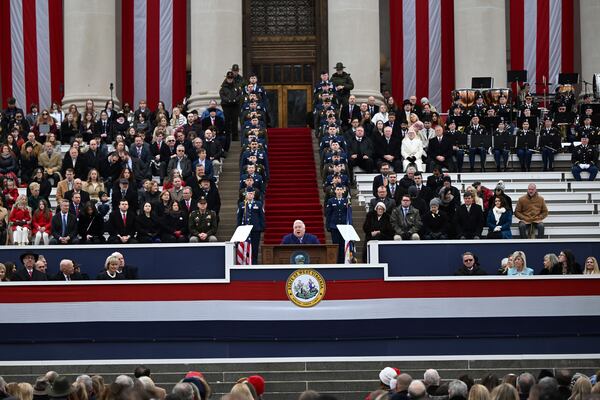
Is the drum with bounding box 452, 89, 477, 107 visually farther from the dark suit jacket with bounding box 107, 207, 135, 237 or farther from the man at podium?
the dark suit jacket with bounding box 107, 207, 135, 237

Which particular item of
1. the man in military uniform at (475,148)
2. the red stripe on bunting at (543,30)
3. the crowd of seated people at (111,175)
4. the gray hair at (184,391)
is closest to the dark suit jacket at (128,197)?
the crowd of seated people at (111,175)

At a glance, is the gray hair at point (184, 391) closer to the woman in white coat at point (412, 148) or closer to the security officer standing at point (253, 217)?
the security officer standing at point (253, 217)

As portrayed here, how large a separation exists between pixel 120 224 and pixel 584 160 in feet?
45.2

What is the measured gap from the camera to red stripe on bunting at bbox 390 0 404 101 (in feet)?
148

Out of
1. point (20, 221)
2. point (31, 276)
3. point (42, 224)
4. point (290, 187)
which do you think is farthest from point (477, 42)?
point (31, 276)

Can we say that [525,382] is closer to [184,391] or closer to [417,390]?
[417,390]

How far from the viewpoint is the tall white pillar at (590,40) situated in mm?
47500

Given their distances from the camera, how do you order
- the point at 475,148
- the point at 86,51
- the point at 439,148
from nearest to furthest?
the point at 439,148 → the point at 475,148 → the point at 86,51

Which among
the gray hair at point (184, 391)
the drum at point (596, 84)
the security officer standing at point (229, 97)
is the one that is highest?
the drum at point (596, 84)

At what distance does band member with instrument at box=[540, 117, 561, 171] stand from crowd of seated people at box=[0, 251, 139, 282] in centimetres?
1466

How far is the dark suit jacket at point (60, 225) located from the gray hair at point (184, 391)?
55.2 ft

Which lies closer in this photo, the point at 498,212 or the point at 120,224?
the point at 120,224

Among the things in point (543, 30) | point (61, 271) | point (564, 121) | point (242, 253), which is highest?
point (543, 30)

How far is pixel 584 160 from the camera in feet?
121
